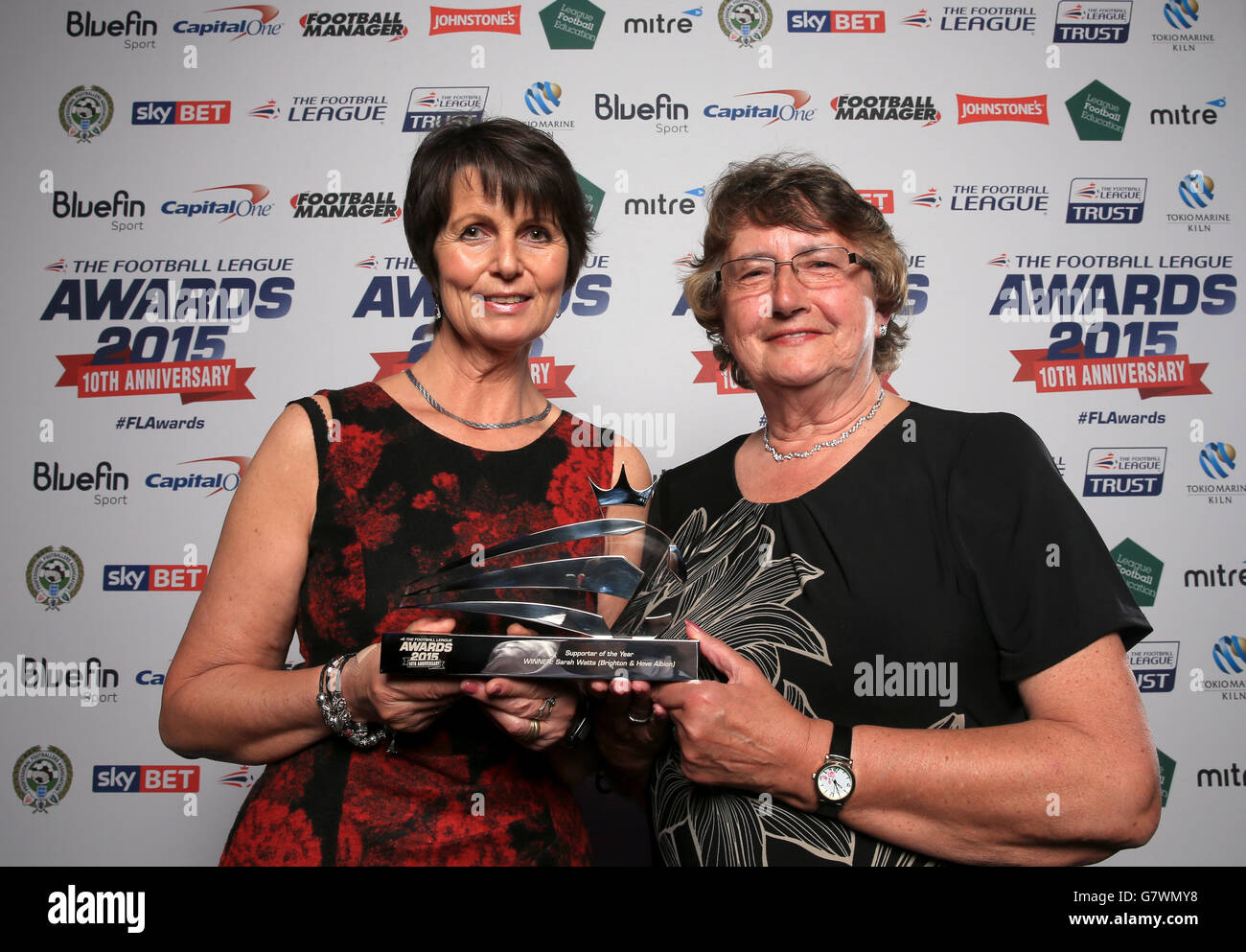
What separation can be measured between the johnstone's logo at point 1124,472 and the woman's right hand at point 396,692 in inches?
109

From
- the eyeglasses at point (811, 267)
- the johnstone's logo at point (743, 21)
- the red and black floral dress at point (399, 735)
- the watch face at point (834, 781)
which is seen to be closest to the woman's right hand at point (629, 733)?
the red and black floral dress at point (399, 735)

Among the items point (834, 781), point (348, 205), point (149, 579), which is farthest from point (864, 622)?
point (149, 579)

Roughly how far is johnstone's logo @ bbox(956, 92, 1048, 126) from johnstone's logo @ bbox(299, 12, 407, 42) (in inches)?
84.4

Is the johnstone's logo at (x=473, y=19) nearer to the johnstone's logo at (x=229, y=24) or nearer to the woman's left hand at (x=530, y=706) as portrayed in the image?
the johnstone's logo at (x=229, y=24)

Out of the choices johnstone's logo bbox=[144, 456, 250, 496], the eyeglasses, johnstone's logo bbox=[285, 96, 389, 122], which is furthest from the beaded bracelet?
johnstone's logo bbox=[285, 96, 389, 122]

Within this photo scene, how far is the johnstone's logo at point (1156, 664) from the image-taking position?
3146mm

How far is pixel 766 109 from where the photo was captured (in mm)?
3262

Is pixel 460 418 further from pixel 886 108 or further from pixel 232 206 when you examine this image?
pixel 886 108

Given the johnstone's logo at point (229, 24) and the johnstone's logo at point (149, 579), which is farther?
the johnstone's logo at point (229, 24)

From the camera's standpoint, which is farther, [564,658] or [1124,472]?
[1124,472]

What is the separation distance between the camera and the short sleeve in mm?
1278

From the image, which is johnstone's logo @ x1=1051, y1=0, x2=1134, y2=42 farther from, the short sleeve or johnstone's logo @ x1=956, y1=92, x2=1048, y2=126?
the short sleeve

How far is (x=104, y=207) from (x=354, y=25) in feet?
3.84
